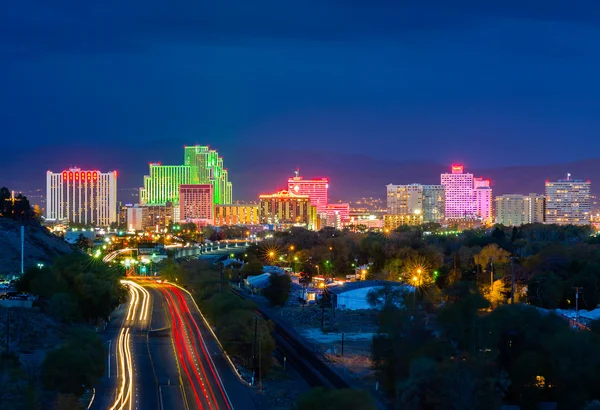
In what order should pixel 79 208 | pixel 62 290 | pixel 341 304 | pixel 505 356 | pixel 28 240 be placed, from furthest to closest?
pixel 79 208
pixel 28 240
pixel 341 304
pixel 62 290
pixel 505 356

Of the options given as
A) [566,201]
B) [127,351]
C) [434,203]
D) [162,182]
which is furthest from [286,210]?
[127,351]

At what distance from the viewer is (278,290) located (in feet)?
125

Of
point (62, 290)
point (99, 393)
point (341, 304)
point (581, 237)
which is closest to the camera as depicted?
point (99, 393)

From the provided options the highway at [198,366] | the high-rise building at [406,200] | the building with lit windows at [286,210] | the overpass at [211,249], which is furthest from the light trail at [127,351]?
the high-rise building at [406,200]

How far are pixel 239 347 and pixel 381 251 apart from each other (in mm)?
27806

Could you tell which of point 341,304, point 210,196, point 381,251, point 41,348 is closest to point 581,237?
point 381,251

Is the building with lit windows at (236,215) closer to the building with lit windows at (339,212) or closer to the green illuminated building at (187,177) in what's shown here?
the building with lit windows at (339,212)

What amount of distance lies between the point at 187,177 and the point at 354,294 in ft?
438

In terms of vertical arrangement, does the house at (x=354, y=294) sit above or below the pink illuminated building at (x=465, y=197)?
below

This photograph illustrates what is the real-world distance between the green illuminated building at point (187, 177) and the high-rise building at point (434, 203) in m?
38.6

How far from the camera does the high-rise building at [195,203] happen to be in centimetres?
13938

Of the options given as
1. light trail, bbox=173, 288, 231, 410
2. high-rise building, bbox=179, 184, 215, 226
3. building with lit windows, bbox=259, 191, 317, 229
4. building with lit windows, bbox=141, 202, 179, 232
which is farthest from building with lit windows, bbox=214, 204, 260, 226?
light trail, bbox=173, 288, 231, 410

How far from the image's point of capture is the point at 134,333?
27.1m

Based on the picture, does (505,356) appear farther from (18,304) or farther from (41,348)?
(18,304)
